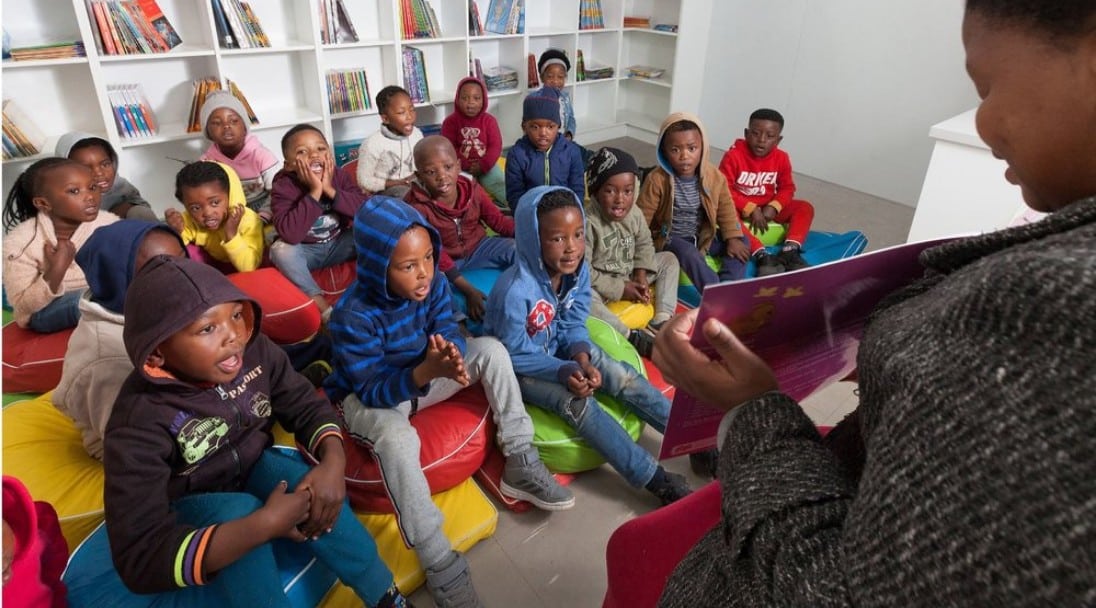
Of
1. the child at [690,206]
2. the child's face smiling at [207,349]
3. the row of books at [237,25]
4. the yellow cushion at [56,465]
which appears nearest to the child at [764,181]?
the child at [690,206]

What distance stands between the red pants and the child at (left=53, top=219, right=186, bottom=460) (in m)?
2.65

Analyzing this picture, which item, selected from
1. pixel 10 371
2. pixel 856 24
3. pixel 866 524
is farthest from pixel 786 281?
pixel 856 24

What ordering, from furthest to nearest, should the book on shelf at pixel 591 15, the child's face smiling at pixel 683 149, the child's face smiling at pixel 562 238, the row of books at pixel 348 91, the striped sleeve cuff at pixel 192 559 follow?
the book on shelf at pixel 591 15, the row of books at pixel 348 91, the child's face smiling at pixel 683 149, the child's face smiling at pixel 562 238, the striped sleeve cuff at pixel 192 559

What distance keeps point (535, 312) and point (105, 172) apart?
2208 mm

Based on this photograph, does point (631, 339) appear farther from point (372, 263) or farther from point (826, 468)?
point (826, 468)

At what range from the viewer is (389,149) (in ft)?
11.6

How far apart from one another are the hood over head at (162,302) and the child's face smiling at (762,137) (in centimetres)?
288

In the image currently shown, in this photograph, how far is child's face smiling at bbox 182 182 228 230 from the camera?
8.34 feet

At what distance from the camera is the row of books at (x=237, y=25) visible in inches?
135

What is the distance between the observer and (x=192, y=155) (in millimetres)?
3777

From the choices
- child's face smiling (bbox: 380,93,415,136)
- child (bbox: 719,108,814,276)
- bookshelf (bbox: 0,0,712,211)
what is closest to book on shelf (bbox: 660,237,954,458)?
child (bbox: 719,108,814,276)

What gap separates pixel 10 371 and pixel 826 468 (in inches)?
98.9

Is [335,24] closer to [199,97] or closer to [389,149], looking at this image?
[199,97]

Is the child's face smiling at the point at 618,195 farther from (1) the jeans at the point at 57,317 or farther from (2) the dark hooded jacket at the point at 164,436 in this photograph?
(1) the jeans at the point at 57,317
